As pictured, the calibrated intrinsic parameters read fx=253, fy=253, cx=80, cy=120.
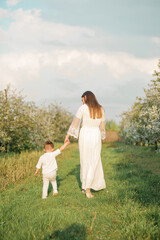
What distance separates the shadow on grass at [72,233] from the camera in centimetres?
395

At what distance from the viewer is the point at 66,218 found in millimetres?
4609

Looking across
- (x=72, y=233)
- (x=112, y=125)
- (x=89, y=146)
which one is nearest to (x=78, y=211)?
(x=72, y=233)

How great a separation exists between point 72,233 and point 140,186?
11.0 feet

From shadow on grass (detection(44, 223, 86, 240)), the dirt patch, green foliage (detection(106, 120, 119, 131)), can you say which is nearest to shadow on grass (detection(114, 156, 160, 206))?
shadow on grass (detection(44, 223, 86, 240))

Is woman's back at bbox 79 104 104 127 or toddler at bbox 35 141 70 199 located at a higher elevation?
woman's back at bbox 79 104 104 127

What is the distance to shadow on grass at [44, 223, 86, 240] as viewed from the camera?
3947 millimetres

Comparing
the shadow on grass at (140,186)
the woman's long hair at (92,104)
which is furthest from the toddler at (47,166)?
the shadow on grass at (140,186)

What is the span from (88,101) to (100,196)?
239cm

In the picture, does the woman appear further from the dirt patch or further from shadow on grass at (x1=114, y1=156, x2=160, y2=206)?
the dirt patch

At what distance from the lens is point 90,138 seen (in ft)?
21.3

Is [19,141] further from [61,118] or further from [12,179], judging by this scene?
[61,118]

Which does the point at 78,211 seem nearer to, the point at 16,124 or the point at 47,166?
the point at 47,166

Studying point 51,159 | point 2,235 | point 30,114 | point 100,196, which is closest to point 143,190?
point 100,196

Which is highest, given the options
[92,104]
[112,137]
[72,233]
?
[92,104]
